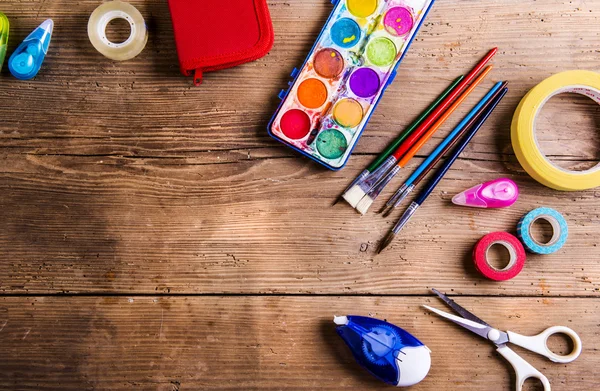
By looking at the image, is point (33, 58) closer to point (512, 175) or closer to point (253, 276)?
point (253, 276)

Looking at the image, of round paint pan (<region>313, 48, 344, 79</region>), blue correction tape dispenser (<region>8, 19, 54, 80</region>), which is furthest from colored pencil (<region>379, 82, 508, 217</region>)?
blue correction tape dispenser (<region>8, 19, 54, 80</region>)

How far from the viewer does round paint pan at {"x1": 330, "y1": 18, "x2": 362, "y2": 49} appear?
878mm

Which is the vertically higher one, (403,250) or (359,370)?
(403,250)

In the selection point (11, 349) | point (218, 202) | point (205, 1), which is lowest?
point (11, 349)

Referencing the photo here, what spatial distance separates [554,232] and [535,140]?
165mm

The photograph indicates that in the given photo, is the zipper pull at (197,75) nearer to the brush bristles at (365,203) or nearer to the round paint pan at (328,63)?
the round paint pan at (328,63)

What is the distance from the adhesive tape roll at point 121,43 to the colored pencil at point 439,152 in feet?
1.72

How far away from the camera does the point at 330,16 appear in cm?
88

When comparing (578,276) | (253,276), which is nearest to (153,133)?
(253,276)

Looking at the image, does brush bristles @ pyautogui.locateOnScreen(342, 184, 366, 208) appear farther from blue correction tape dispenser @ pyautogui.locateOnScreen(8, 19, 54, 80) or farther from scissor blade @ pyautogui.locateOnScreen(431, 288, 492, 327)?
blue correction tape dispenser @ pyautogui.locateOnScreen(8, 19, 54, 80)

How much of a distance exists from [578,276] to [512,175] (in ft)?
0.69

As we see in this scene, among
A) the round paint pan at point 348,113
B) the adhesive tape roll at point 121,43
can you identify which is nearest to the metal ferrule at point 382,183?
the round paint pan at point 348,113

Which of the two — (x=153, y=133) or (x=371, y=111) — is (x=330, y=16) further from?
(x=153, y=133)

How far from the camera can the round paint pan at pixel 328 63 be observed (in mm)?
879
